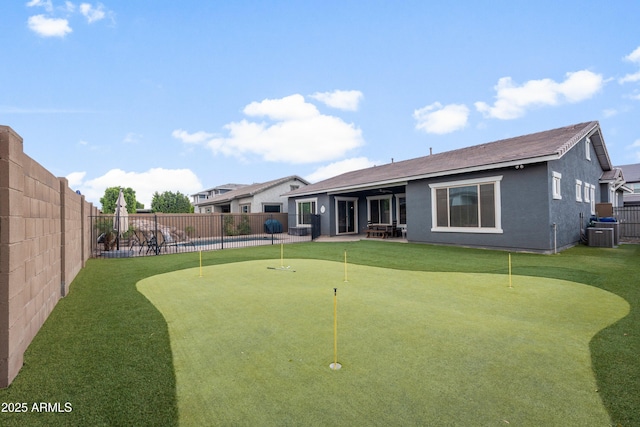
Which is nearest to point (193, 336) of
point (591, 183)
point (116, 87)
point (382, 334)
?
point (382, 334)

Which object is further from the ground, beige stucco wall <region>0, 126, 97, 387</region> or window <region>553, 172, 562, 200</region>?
window <region>553, 172, 562, 200</region>

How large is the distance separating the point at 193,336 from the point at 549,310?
516cm

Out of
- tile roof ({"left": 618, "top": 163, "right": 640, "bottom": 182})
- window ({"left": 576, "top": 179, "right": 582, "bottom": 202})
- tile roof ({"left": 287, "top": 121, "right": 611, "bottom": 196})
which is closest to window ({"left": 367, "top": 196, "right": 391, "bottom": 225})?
tile roof ({"left": 287, "top": 121, "right": 611, "bottom": 196})

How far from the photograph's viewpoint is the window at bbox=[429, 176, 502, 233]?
12055 mm

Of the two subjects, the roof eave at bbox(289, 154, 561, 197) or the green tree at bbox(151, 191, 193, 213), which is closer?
the roof eave at bbox(289, 154, 561, 197)

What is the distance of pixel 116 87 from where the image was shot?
1452cm

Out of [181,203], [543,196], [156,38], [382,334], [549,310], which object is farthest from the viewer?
[181,203]

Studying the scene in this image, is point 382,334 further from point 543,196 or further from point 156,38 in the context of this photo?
point 156,38

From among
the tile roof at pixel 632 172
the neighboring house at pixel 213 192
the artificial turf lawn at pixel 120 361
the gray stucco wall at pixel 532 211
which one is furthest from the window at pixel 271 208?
the tile roof at pixel 632 172

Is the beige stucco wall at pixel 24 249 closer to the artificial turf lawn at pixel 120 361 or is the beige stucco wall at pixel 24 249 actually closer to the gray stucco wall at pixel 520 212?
the artificial turf lawn at pixel 120 361

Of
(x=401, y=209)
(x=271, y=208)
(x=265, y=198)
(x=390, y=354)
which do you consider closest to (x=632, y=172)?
(x=401, y=209)

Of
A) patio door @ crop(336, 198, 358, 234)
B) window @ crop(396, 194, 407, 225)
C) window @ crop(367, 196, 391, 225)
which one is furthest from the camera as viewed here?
patio door @ crop(336, 198, 358, 234)

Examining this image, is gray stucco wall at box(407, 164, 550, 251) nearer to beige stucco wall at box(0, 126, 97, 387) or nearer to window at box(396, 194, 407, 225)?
window at box(396, 194, 407, 225)

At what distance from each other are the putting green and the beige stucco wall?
1457mm
